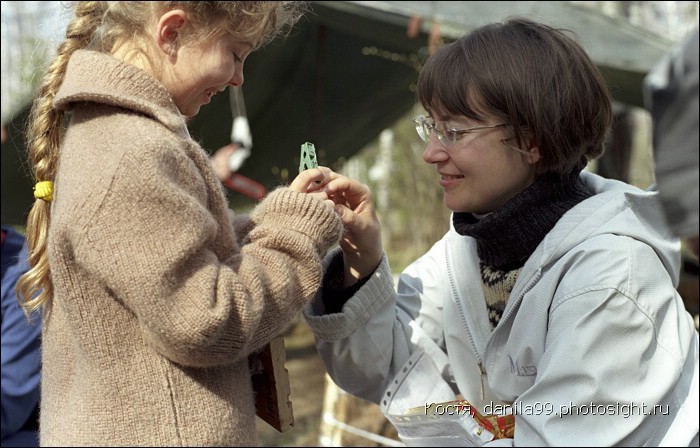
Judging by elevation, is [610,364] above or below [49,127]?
below

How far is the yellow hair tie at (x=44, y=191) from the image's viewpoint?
146 cm

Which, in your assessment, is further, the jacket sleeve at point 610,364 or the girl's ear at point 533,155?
the girl's ear at point 533,155

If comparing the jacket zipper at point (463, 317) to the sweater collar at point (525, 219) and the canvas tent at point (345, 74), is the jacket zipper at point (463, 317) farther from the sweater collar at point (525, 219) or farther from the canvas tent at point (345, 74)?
the canvas tent at point (345, 74)

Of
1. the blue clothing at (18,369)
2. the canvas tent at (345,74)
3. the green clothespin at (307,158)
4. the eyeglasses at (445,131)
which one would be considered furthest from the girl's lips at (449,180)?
the canvas tent at (345,74)

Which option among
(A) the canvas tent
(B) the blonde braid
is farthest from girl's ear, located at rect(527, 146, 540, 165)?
(A) the canvas tent

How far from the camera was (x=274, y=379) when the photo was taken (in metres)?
1.58

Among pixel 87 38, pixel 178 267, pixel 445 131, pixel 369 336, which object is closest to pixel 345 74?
pixel 445 131

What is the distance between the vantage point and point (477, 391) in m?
2.08

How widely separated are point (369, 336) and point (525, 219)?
476 mm

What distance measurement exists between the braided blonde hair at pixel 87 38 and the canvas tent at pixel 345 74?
2300mm

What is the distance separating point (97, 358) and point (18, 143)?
3.19 meters

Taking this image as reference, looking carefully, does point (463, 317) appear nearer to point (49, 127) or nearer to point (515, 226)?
point (515, 226)

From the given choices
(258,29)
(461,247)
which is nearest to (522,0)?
(461,247)

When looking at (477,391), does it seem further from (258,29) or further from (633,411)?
(258,29)
